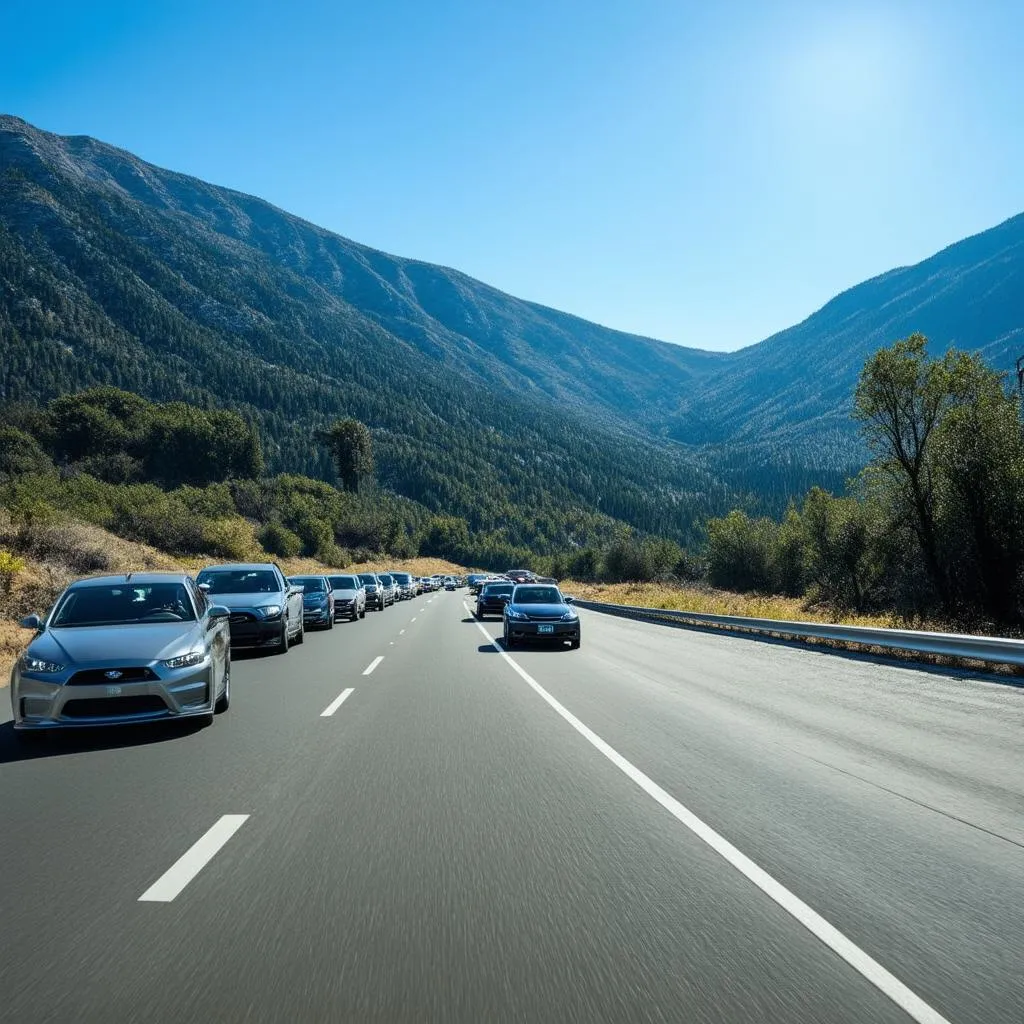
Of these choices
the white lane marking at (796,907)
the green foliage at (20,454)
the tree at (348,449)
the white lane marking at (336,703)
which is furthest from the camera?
the tree at (348,449)

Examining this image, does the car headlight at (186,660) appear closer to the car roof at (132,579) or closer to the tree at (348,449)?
the car roof at (132,579)

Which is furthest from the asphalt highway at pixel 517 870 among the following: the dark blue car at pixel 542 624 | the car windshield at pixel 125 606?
the dark blue car at pixel 542 624

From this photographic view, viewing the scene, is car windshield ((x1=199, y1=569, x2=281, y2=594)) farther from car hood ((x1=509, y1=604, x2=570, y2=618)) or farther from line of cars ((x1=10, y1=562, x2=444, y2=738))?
line of cars ((x1=10, y1=562, x2=444, y2=738))

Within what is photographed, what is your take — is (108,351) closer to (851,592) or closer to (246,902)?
(851,592)

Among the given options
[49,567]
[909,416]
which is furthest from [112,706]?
[909,416]

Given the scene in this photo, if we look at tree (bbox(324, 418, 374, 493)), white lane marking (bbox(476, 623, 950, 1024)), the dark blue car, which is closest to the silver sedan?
white lane marking (bbox(476, 623, 950, 1024))

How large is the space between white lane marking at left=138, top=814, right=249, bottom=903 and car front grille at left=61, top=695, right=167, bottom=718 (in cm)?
267

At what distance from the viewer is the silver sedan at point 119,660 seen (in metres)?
7.11

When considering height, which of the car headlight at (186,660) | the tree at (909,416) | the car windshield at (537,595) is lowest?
the car windshield at (537,595)

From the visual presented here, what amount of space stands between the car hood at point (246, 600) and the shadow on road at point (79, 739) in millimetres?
7675

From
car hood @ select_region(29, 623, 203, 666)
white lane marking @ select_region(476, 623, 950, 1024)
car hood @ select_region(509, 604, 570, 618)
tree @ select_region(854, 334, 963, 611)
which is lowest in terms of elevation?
white lane marking @ select_region(476, 623, 950, 1024)

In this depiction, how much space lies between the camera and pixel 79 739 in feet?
25.7

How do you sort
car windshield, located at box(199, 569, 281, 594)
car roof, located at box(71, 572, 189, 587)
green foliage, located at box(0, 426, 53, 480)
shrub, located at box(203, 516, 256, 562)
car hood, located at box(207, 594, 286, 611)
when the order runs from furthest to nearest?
green foliage, located at box(0, 426, 53, 480)
shrub, located at box(203, 516, 256, 562)
car windshield, located at box(199, 569, 281, 594)
car hood, located at box(207, 594, 286, 611)
car roof, located at box(71, 572, 189, 587)

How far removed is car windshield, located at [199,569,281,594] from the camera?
17312 mm
